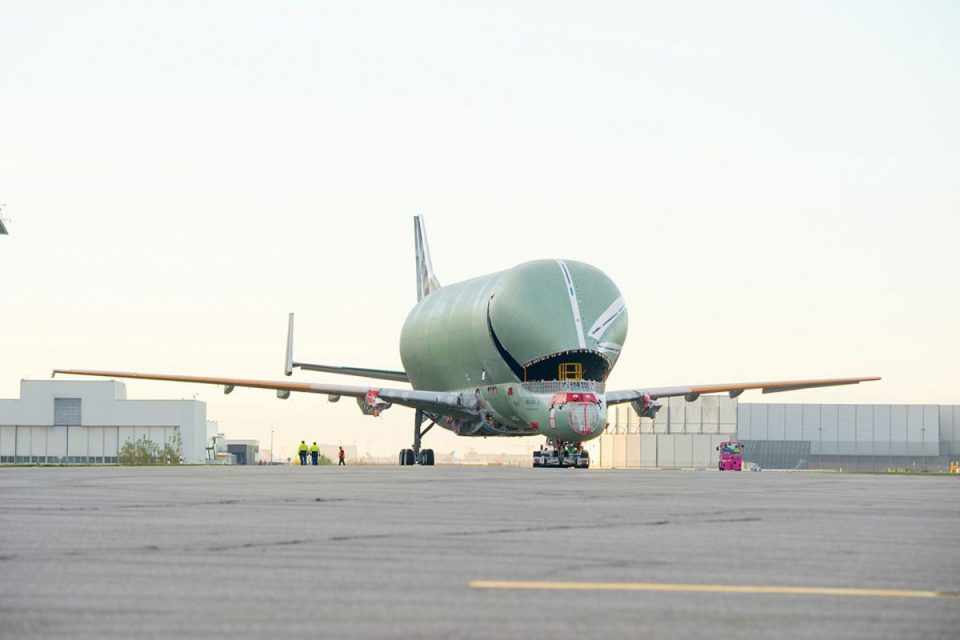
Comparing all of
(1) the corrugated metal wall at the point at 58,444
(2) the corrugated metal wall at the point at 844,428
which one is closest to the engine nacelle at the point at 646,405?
(2) the corrugated metal wall at the point at 844,428

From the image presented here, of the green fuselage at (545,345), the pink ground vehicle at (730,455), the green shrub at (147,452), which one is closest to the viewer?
the green fuselage at (545,345)

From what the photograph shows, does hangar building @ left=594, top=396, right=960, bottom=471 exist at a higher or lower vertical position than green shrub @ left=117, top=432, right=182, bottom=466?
higher

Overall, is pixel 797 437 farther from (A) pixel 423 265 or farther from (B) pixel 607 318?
(B) pixel 607 318

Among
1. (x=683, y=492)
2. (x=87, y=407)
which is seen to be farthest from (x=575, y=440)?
(x=87, y=407)

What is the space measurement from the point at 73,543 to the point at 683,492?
1211 centimetres

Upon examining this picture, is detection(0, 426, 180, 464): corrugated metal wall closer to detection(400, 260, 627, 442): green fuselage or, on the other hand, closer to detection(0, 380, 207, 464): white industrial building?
detection(0, 380, 207, 464): white industrial building

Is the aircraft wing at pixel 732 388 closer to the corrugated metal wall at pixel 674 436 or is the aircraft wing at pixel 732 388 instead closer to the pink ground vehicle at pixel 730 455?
the pink ground vehicle at pixel 730 455

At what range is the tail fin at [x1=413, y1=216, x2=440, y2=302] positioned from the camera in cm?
6769

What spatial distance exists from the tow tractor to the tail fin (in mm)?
21002

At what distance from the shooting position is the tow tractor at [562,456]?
45906 mm

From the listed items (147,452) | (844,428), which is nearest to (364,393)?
(844,428)

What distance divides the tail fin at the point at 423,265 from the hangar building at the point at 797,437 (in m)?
57.1

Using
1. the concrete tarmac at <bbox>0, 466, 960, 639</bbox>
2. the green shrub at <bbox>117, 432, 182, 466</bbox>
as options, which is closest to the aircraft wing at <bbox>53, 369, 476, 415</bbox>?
the concrete tarmac at <bbox>0, 466, 960, 639</bbox>

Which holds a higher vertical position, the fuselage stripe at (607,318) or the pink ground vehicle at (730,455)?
the fuselage stripe at (607,318)
